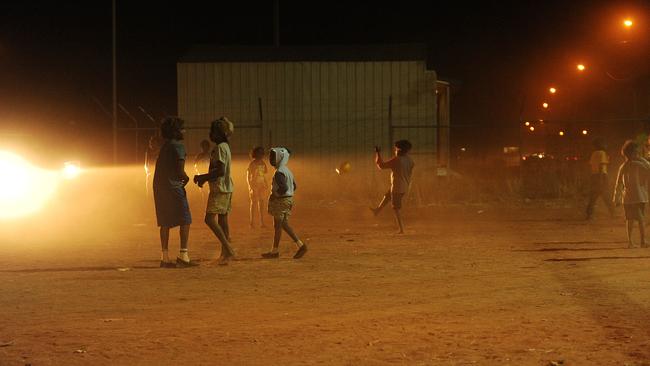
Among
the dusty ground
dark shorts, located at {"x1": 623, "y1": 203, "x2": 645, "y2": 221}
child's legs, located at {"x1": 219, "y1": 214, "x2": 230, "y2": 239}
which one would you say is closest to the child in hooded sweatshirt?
the dusty ground

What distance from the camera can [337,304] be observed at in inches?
308

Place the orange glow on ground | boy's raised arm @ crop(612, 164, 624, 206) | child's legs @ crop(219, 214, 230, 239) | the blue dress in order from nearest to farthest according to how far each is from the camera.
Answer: the blue dress < child's legs @ crop(219, 214, 230, 239) < boy's raised arm @ crop(612, 164, 624, 206) < the orange glow on ground

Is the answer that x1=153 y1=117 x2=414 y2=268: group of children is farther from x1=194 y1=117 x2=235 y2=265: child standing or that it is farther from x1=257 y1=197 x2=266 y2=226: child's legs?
x1=257 y1=197 x2=266 y2=226: child's legs

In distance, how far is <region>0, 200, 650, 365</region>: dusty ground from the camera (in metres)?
6.02

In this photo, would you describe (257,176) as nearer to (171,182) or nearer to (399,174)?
(399,174)

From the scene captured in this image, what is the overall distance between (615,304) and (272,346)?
3277 mm

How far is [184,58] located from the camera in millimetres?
27328

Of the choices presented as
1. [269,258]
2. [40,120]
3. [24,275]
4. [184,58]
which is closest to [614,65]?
[184,58]

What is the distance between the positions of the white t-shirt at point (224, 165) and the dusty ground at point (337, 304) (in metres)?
0.96

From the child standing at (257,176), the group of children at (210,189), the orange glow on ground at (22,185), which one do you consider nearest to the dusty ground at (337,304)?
the group of children at (210,189)

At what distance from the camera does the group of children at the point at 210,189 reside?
10172 millimetres

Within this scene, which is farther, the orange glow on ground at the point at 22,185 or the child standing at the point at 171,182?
the orange glow on ground at the point at 22,185

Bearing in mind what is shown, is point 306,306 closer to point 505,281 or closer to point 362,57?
point 505,281

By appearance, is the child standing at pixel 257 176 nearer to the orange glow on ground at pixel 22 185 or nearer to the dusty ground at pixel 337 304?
the dusty ground at pixel 337 304
